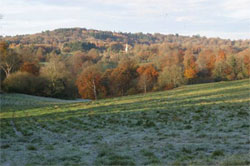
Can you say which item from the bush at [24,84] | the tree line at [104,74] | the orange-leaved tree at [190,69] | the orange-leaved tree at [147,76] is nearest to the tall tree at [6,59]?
the tree line at [104,74]

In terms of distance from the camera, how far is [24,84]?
2386 inches

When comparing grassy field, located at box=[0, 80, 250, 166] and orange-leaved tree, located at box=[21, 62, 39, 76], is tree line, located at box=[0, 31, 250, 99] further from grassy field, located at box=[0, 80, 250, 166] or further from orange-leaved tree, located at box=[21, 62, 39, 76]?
grassy field, located at box=[0, 80, 250, 166]

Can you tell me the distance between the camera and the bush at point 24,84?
191 feet

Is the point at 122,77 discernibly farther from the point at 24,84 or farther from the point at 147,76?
the point at 24,84

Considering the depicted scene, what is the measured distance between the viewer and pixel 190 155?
8.29 meters

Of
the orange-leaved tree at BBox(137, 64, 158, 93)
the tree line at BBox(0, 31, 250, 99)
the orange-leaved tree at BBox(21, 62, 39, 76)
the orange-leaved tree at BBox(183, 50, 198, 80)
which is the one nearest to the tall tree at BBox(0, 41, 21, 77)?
the tree line at BBox(0, 31, 250, 99)

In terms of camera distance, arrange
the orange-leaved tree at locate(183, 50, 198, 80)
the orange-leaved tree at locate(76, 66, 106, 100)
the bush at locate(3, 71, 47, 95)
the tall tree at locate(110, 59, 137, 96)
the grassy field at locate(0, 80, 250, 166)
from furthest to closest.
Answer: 1. the orange-leaved tree at locate(183, 50, 198, 80)
2. the tall tree at locate(110, 59, 137, 96)
3. the orange-leaved tree at locate(76, 66, 106, 100)
4. the bush at locate(3, 71, 47, 95)
5. the grassy field at locate(0, 80, 250, 166)

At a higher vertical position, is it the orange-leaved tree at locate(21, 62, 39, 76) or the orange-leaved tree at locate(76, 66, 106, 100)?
the orange-leaved tree at locate(21, 62, 39, 76)

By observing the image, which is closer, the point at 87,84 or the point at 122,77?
the point at 87,84

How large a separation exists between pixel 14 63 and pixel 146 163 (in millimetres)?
66187

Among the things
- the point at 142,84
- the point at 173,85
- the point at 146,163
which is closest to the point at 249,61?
the point at 173,85

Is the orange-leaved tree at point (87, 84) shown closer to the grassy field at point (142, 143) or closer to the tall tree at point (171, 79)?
the tall tree at point (171, 79)

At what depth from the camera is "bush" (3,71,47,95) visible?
5831 cm

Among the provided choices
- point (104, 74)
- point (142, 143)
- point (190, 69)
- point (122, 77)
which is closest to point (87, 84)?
point (104, 74)
